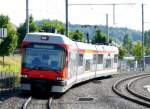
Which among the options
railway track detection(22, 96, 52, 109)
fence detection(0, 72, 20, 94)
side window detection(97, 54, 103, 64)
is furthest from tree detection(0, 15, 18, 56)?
railway track detection(22, 96, 52, 109)

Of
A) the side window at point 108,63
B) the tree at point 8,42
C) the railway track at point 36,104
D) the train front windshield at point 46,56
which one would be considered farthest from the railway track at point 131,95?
the tree at point 8,42

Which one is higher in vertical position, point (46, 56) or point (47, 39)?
point (47, 39)

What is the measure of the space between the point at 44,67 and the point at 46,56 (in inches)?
21.4

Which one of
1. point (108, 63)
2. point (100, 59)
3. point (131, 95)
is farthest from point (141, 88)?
point (108, 63)

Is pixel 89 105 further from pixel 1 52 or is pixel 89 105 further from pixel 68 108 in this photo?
pixel 1 52

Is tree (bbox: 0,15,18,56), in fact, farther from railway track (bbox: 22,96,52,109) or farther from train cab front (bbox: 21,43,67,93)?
railway track (bbox: 22,96,52,109)

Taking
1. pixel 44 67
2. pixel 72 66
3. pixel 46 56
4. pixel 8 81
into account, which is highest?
pixel 46 56

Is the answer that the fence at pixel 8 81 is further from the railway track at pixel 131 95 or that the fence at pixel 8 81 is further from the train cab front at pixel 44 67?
the train cab front at pixel 44 67

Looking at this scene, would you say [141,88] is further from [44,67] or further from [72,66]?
[44,67]

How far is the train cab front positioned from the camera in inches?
1030

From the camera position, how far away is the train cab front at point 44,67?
26.2 m

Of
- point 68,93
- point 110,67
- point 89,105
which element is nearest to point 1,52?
point 110,67

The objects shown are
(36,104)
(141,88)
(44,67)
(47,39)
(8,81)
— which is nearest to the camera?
(36,104)

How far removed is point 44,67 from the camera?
26.3 meters
